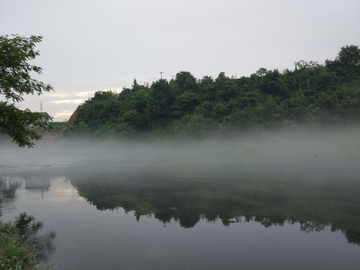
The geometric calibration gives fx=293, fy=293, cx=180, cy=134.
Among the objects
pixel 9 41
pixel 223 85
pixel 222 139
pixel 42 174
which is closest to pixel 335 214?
pixel 9 41

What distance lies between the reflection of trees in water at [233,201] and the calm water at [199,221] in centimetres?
4

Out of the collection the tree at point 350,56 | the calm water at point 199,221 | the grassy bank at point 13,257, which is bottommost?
the calm water at point 199,221

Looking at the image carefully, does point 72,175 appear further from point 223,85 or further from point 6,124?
point 223,85

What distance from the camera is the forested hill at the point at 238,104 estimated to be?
42.8 meters

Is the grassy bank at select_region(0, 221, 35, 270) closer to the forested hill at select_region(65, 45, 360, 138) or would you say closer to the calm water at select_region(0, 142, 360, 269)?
the calm water at select_region(0, 142, 360, 269)

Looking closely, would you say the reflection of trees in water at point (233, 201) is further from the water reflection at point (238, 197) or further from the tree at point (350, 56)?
the tree at point (350, 56)

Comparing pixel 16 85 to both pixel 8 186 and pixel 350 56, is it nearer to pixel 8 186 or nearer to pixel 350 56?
pixel 8 186

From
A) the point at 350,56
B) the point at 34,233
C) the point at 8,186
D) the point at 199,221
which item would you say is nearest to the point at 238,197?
the point at 199,221

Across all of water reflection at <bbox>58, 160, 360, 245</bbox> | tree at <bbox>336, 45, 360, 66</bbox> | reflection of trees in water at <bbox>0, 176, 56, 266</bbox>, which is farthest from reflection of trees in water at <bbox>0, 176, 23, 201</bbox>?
tree at <bbox>336, 45, 360, 66</bbox>

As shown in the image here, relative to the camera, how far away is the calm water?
7535 millimetres

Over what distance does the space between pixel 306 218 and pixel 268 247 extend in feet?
10.0

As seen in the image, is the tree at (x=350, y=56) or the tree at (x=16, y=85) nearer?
the tree at (x=16, y=85)

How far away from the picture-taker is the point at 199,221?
34.4 feet

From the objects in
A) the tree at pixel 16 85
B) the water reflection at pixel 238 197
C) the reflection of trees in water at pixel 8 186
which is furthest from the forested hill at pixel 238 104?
the tree at pixel 16 85
